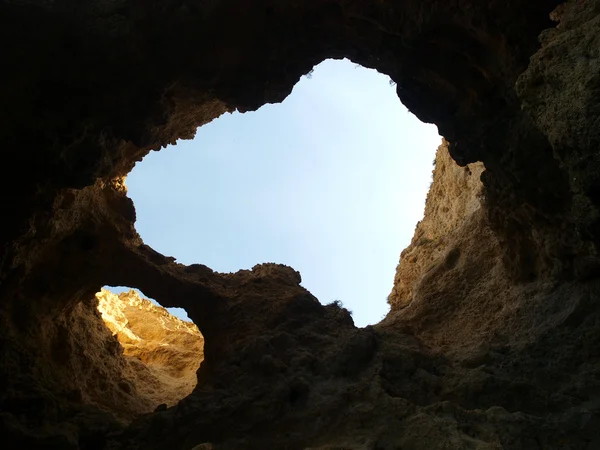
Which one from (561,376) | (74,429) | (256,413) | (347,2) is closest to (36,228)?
(74,429)

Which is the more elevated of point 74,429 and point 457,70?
point 457,70

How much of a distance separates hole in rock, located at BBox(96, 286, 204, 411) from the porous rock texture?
1.69 meters

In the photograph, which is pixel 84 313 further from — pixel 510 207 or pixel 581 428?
pixel 581 428

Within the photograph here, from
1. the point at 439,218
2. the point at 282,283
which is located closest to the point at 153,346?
the point at 282,283

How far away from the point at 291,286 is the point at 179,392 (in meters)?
4.42

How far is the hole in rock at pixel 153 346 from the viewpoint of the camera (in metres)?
13.3

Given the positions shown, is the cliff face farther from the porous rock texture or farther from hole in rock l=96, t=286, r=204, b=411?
hole in rock l=96, t=286, r=204, b=411

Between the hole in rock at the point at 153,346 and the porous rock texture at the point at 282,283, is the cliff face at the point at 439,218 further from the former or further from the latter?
the hole in rock at the point at 153,346

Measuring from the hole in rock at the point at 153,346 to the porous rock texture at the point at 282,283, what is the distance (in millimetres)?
1690

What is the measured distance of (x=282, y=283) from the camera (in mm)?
12125

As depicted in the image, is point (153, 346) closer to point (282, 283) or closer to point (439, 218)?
point (282, 283)

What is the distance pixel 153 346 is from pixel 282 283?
7.21m

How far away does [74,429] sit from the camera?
823 centimetres

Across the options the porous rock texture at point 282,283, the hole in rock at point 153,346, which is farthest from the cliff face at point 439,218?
the hole in rock at point 153,346
